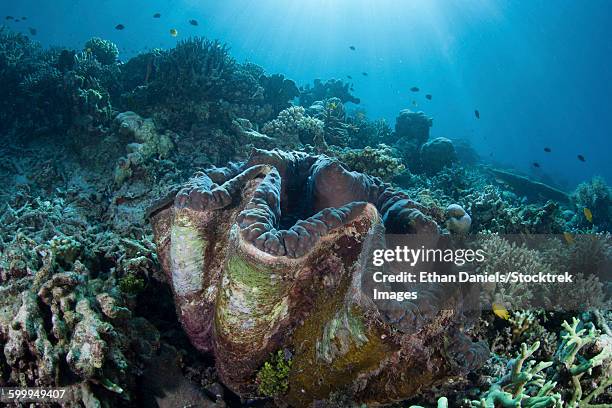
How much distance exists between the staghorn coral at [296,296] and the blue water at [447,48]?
5663 centimetres

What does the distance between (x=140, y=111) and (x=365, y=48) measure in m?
131

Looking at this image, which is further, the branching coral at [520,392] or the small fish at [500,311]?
the small fish at [500,311]

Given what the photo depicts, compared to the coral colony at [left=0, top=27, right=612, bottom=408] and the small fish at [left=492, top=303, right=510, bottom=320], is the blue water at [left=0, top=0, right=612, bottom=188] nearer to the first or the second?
the coral colony at [left=0, top=27, right=612, bottom=408]

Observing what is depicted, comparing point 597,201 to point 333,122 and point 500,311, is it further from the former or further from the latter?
point 500,311

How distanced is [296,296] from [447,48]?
414 feet

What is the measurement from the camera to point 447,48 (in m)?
109

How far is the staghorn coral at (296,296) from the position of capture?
2.32 metres

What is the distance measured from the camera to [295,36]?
12412 centimetres

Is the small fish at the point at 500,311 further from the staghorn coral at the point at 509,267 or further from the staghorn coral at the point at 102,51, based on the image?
the staghorn coral at the point at 102,51

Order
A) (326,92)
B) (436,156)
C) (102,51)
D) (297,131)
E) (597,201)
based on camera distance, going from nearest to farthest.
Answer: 1. (297,131)
2. (102,51)
3. (436,156)
4. (597,201)
5. (326,92)

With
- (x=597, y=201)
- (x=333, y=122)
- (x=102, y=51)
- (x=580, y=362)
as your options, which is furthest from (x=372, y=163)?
(x=597, y=201)

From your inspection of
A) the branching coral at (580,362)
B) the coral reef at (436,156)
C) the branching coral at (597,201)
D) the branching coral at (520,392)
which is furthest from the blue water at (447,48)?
the branching coral at (520,392)

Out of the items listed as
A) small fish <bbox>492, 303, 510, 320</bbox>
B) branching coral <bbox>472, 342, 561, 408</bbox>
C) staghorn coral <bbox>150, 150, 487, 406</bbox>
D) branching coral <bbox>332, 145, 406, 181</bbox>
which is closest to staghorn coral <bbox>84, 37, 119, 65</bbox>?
branching coral <bbox>332, 145, 406, 181</bbox>

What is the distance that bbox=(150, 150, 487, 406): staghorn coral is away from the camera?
7.61 ft
